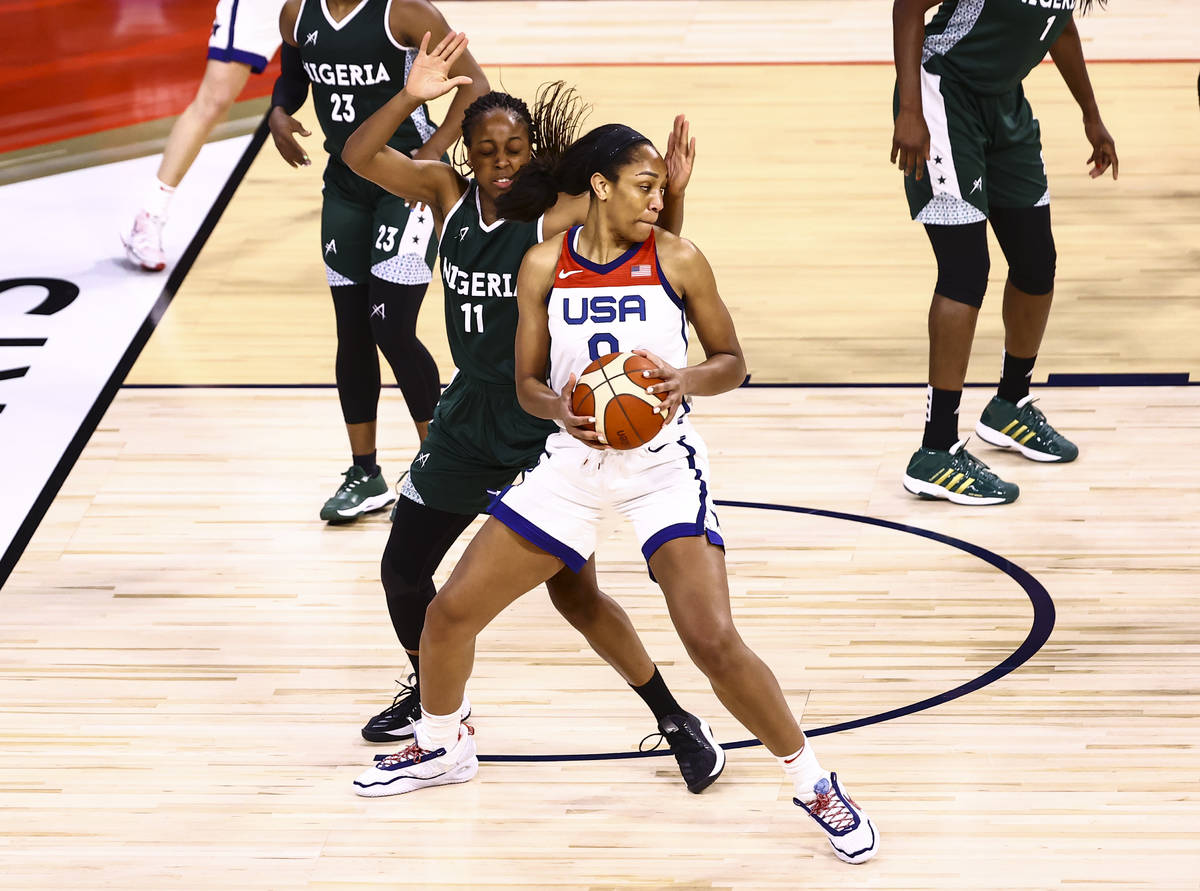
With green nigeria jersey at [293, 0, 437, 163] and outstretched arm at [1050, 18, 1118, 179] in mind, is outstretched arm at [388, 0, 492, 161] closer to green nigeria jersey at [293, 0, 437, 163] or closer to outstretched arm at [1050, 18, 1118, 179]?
green nigeria jersey at [293, 0, 437, 163]

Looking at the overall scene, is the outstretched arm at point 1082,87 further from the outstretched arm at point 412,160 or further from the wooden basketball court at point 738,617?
the outstretched arm at point 412,160

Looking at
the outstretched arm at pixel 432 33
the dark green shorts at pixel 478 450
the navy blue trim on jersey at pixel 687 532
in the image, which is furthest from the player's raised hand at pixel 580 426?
the outstretched arm at pixel 432 33

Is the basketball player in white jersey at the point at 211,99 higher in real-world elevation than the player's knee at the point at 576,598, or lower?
lower

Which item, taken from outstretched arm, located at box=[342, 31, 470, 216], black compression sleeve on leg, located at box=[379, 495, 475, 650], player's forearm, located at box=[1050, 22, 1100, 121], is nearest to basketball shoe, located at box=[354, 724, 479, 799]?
black compression sleeve on leg, located at box=[379, 495, 475, 650]

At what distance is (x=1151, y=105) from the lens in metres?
8.44

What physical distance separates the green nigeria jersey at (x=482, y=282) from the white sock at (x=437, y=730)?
2.46ft

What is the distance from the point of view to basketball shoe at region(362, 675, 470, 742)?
14.1ft

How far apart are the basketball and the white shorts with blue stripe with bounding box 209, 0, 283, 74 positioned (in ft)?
14.4

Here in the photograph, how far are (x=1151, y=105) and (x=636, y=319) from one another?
18.4 feet

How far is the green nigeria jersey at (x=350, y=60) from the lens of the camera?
4.93 metres

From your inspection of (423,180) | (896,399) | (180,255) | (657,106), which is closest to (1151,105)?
(657,106)

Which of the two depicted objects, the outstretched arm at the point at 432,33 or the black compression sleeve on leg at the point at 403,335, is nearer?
the outstretched arm at the point at 432,33

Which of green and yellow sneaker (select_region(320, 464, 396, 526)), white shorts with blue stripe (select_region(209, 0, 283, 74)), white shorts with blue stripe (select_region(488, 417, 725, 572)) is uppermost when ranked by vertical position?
white shorts with blue stripe (select_region(488, 417, 725, 572))

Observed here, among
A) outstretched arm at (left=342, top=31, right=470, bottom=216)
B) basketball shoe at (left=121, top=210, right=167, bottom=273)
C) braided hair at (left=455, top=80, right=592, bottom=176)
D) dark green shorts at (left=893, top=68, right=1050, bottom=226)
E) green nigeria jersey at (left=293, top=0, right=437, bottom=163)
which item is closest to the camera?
braided hair at (left=455, top=80, right=592, bottom=176)
